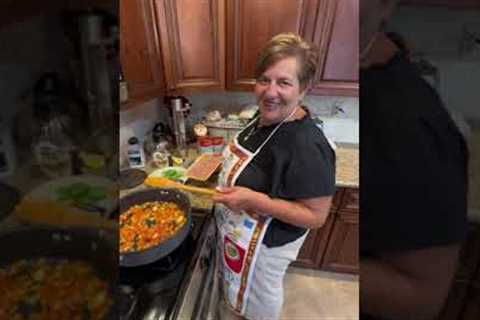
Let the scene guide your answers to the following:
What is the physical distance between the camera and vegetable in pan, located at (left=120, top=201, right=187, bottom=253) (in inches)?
36.7

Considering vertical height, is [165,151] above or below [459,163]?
below

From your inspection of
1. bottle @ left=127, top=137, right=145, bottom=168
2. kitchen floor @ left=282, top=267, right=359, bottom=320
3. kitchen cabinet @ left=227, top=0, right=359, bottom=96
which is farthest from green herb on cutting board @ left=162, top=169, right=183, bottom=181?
kitchen floor @ left=282, top=267, right=359, bottom=320

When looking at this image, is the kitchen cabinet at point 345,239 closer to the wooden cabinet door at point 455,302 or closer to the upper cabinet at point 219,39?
the upper cabinet at point 219,39

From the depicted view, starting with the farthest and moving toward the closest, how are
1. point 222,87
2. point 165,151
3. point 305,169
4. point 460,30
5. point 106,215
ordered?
point 165,151, point 222,87, point 305,169, point 106,215, point 460,30

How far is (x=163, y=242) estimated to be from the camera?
0.85 meters

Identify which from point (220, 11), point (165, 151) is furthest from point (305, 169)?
point (165, 151)

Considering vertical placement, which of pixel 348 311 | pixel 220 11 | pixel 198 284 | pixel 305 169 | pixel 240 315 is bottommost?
pixel 348 311

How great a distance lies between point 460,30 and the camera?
0.17m

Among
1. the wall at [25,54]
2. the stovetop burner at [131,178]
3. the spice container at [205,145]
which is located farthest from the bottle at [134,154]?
the wall at [25,54]

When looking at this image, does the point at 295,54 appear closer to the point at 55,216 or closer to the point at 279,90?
the point at 279,90

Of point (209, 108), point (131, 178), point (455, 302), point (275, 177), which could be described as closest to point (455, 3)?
point (455, 302)

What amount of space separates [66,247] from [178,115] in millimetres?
1392

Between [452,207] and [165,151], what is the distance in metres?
1.49

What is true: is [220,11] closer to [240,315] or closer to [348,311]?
[240,315]
